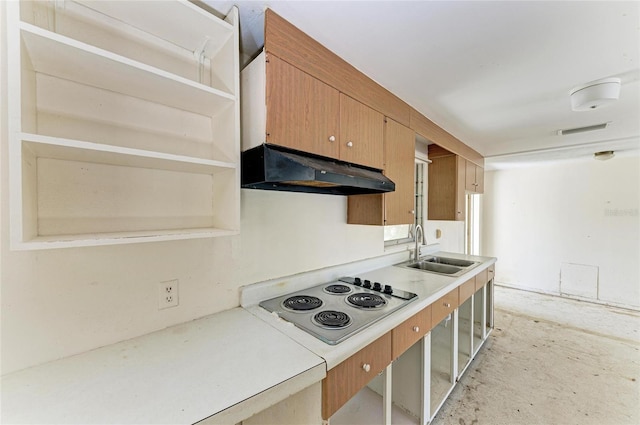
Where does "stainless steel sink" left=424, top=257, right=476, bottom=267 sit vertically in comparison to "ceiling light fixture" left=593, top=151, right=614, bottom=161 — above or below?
below

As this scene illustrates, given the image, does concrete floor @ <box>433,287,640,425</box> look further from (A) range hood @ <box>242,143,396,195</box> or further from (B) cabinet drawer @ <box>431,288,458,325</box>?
(A) range hood @ <box>242,143,396,195</box>

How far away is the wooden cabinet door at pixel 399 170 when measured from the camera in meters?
1.70

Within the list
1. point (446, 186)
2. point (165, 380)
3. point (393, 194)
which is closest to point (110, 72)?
point (165, 380)

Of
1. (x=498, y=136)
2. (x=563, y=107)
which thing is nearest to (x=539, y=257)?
(x=498, y=136)

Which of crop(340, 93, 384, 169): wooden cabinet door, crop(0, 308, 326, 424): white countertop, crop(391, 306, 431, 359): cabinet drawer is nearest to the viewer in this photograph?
crop(0, 308, 326, 424): white countertop

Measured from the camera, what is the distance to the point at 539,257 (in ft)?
14.2

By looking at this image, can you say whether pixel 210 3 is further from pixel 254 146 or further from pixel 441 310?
pixel 441 310

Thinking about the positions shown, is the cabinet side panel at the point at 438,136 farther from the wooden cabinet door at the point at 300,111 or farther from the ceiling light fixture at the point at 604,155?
the ceiling light fixture at the point at 604,155

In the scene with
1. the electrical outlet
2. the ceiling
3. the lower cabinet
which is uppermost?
the ceiling

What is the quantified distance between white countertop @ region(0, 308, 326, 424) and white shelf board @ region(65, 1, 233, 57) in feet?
3.90

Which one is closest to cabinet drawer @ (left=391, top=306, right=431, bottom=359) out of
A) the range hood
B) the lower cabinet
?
the lower cabinet

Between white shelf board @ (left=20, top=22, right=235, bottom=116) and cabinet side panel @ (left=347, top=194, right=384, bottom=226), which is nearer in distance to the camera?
white shelf board @ (left=20, top=22, right=235, bottom=116)

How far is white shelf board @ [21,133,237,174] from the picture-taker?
68cm

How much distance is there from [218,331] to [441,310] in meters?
1.38
